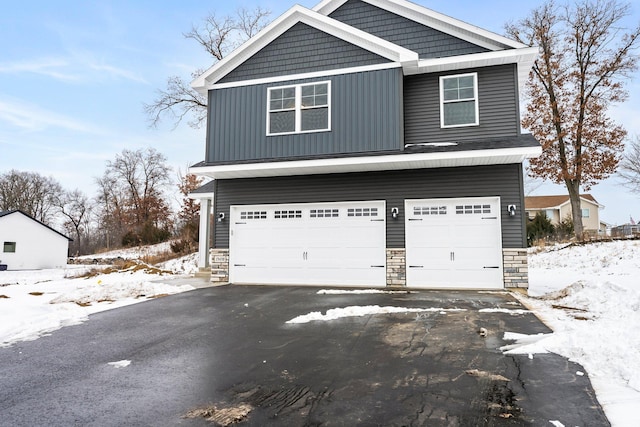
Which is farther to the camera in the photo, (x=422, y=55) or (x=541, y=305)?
(x=422, y=55)

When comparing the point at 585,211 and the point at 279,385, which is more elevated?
the point at 585,211

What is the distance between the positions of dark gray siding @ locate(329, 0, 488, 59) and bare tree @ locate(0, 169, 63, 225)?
3747cm

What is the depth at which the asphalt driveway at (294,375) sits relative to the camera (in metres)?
2.82

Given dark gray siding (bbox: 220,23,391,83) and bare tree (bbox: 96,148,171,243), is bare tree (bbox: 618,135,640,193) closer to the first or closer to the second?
dark gray siding (bbox: 220,23,391,83)

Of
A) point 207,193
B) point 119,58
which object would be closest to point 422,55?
point 207,193

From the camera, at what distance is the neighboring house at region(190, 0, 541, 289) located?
30.7 ft

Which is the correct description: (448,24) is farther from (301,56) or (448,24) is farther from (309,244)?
(309,244)

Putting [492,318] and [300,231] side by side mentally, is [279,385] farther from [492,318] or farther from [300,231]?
[300,231]

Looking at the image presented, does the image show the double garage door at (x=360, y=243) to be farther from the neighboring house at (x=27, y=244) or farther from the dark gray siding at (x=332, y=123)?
the neighboring house at (x=27, y=244)

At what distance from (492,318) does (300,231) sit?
586cm

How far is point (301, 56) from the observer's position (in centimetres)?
1065

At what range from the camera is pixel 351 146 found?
9.87m

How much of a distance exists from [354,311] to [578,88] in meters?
20.9

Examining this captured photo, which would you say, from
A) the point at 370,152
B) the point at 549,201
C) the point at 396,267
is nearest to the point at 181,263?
the point at 396,267
